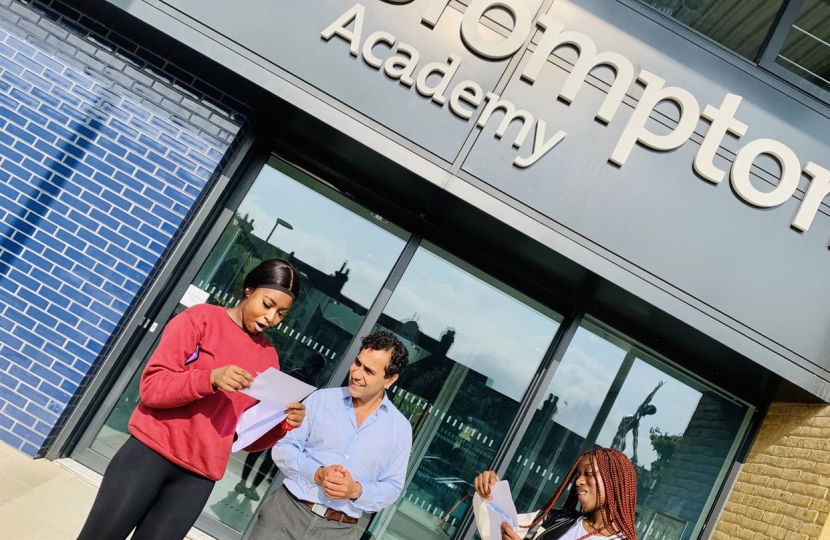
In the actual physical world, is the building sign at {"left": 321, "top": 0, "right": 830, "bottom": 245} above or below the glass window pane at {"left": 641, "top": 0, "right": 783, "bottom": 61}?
below

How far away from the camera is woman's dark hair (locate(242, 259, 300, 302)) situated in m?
2.54

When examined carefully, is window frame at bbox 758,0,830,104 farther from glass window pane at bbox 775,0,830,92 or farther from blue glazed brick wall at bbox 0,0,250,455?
blue glazed brick wall at bbox 0,0,250,455

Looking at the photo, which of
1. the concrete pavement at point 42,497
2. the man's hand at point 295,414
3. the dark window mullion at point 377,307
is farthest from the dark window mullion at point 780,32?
the concrete pavement at point 42,497

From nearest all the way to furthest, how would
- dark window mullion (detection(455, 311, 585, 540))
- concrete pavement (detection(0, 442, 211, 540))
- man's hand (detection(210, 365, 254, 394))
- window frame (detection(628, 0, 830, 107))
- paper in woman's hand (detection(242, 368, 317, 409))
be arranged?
man's hand (detection(210, 365, 254, 394)), paper in woman's hand (detection(242, 368, 317, 409)), concrete pavement (detection(0, 442, 211, 540)), window frame (detection(628, 0, 830, 107)), dark window mullion (detection(455, 311, 585, 540))

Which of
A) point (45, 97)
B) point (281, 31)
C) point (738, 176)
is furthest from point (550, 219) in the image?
point (45, 97)

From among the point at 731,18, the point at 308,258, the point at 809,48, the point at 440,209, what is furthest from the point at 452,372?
the point at 809,48

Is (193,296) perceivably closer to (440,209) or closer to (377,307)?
(377,307)

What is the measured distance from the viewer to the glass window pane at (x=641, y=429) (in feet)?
16.0

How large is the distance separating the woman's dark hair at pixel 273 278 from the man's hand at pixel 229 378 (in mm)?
427

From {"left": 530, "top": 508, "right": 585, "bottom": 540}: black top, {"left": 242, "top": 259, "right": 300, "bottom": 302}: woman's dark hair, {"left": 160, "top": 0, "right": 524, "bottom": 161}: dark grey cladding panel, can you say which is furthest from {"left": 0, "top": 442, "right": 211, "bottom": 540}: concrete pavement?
{"left": 160, "top": 0, "right": 524, "bottom": 161}: dark grey cladding panel

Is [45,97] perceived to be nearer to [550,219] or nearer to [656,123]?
[550,219]

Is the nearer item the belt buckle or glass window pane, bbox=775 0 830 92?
the belt buckle

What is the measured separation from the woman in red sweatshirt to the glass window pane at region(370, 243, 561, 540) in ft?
7.78

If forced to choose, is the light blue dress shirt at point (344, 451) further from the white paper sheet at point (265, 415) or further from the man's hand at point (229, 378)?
the man's hand at point (229, 378)
